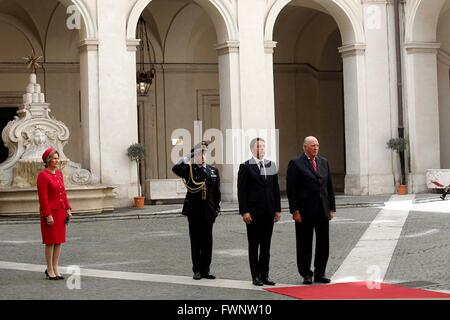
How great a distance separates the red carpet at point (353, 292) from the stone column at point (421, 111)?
16610mm

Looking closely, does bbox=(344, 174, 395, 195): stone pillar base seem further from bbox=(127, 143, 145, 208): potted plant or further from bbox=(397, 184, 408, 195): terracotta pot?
bbox=(127, 143, 145, 208): potted plant

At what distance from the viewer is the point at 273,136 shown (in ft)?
79.7

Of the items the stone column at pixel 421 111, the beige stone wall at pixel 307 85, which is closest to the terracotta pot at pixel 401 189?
the stone column at pixel 421 111

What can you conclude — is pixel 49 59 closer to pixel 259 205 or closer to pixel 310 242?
pixel 259 205

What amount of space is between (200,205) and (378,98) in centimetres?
1595

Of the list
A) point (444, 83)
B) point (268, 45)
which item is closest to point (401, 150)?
point (444, 83)

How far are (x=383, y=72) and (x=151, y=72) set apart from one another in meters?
6.71

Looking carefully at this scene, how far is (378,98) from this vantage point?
1014 inches

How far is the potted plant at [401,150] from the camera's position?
25.3 meters

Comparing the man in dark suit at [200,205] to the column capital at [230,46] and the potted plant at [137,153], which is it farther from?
the column capital at [230,46]

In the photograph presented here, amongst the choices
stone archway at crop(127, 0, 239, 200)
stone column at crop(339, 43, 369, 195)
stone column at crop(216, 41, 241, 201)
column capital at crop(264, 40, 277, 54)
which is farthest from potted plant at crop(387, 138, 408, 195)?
stone archway at crop(127, 0, 239, 200)
